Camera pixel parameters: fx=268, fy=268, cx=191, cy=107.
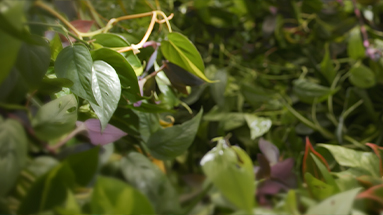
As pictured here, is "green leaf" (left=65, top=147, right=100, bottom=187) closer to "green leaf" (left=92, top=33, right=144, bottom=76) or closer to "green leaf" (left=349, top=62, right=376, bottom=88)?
"green leaf" (left=92, top=33, right=144, bottom=76)

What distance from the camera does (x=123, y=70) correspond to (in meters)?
0.18

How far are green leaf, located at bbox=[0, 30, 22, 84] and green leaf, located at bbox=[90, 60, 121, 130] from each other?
46 millimetres

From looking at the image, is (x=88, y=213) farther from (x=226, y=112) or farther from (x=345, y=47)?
(x=345, y=47)

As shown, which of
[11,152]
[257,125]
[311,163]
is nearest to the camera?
[11,152]

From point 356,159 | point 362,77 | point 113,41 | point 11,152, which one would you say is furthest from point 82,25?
point 362,77

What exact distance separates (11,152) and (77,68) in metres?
0.06

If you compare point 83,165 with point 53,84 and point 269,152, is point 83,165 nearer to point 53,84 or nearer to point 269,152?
point 53,84

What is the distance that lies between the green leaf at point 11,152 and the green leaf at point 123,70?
0.24 ft

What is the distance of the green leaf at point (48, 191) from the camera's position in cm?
12

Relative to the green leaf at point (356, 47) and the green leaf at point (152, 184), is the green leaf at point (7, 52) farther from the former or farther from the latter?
the green leaf at point (356, 47)

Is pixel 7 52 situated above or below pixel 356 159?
above

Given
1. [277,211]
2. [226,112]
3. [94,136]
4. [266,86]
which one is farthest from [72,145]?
[266,86]

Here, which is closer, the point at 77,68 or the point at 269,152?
the point at 77,68

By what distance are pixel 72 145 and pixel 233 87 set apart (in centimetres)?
31
